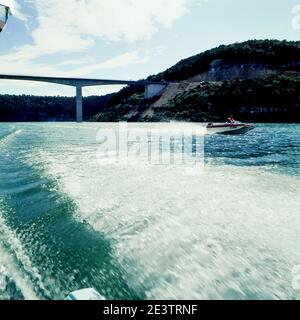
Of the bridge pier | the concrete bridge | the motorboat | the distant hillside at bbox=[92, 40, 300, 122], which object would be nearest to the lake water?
the motorboat

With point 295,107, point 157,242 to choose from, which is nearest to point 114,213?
point 157,242

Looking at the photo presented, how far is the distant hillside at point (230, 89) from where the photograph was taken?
8000 cm

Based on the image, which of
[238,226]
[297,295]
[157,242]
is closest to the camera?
[297,295]

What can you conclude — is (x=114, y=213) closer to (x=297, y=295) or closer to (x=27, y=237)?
(x=27, y=237)

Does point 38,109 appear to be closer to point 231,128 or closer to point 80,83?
point 80,83

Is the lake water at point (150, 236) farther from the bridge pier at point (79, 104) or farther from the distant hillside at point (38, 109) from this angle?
the distant hillside at point (38, 109)

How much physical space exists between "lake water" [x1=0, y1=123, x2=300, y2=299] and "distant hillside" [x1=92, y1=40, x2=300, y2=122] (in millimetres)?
67306

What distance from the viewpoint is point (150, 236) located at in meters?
6.51

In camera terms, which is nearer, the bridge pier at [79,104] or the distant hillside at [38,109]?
the bridge pier at [79,104]

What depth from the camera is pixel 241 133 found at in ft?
113

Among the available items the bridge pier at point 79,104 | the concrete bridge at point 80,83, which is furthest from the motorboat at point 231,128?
the concrete bridge at point 80,83

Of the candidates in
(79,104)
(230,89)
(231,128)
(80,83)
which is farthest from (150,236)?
(80,83)

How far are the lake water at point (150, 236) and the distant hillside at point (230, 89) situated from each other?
221 feet

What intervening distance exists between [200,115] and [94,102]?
285ft
